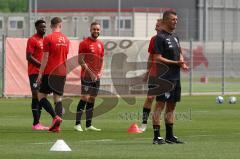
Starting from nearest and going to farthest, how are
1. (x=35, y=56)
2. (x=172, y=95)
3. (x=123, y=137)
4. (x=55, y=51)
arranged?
1. (x=172, y=95)
2. (x=123, y=137)
3. (x=55, y=51)
4. (x=35, y=56)

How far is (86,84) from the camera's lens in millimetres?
20766

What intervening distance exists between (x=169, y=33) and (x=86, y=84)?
4.31 meters

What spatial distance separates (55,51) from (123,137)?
285 centimetres

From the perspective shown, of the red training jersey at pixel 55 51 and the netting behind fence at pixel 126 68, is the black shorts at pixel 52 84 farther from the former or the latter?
the netting behind fence at pixel 126 68

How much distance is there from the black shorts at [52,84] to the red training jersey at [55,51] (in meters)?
0.09

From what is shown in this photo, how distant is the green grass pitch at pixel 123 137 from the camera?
14.4 meters

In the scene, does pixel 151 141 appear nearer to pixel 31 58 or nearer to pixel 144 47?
pixel 31 58

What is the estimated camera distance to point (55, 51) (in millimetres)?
20203

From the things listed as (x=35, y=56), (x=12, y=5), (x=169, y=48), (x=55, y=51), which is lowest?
(x=35, y=56)

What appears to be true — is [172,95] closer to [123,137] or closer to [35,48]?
[123,137]

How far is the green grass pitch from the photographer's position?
1438 centimetres

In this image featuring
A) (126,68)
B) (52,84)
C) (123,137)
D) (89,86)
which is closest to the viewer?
(123,137)

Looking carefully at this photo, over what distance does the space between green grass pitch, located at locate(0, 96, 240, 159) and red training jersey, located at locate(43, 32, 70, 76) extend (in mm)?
1277

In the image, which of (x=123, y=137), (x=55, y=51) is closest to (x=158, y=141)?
(x=123, y=137)
